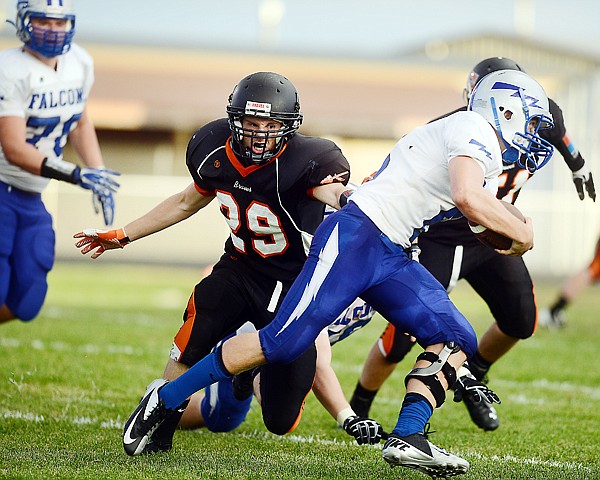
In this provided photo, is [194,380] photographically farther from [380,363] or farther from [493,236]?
[380,363]

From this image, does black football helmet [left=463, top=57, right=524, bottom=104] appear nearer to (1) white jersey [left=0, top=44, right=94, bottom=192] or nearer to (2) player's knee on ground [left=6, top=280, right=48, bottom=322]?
(1) white jersey [left=0, top=44, right=94, bottom=192]

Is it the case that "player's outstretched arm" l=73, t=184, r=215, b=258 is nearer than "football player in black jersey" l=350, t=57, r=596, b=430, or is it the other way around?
"player's outstretched arm" l=73, t=184, r=215, b=258

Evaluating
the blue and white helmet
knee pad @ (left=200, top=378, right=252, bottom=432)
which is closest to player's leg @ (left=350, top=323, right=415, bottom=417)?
knee pad @ (left=200, top=378, right=252, bottom=432)

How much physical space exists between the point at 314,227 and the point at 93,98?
48.2ft

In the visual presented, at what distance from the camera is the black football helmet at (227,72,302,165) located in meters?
3.92

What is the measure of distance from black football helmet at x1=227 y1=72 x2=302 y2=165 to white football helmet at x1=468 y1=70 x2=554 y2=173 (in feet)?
2.37

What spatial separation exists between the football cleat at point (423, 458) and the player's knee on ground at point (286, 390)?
70 centimetres

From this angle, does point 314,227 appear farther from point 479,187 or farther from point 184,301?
point 184,301

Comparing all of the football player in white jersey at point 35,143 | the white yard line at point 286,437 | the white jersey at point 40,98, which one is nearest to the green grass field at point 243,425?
the white yard line at point 286,437

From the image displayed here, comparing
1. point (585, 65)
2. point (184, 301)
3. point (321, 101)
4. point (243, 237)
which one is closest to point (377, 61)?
point (321, 101)

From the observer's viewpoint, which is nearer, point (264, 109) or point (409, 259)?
point (409, 259)

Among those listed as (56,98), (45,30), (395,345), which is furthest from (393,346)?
(45,30)

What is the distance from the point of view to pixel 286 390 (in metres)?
4.08

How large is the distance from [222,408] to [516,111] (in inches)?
71.5
